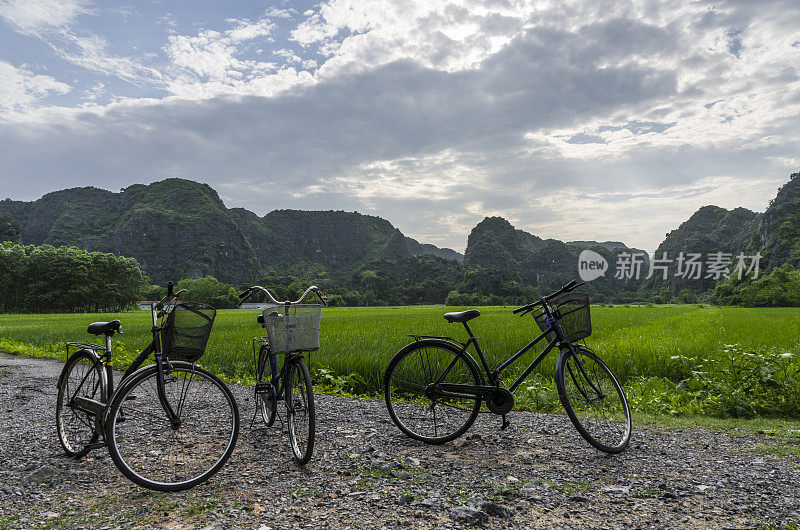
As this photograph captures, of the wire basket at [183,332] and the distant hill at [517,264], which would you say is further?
the distant hill at [517,264]

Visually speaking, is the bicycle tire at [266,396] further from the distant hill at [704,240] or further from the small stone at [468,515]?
the distant hill at [704,240]

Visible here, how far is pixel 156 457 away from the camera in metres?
3.60

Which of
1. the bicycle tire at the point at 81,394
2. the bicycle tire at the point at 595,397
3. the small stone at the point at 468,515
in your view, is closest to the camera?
the small stone at the point at 468,515

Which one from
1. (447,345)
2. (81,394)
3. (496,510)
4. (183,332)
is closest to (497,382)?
(447,345)

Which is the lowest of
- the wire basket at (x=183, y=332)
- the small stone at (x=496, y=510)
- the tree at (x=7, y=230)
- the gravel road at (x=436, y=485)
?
the gravel road at (x=436, y=485)

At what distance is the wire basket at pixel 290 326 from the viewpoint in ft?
11.6

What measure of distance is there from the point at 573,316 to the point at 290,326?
2.60m

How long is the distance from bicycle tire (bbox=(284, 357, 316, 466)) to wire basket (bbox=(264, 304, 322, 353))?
0.68 feet

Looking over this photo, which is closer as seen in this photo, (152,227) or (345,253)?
(152,227)

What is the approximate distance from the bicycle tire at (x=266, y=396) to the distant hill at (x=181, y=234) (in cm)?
11222

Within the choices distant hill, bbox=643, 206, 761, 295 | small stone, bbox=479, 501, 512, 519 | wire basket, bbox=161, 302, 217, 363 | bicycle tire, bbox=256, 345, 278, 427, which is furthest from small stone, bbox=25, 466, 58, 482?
distant hill, bbox=643, 206, 761, 295

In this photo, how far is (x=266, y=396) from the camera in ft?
14.1

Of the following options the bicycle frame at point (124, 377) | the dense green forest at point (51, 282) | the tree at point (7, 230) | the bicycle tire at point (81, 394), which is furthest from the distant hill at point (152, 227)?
the bicycle frame at point (124, 377)

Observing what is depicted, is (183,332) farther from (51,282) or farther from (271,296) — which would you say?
(51,282)
